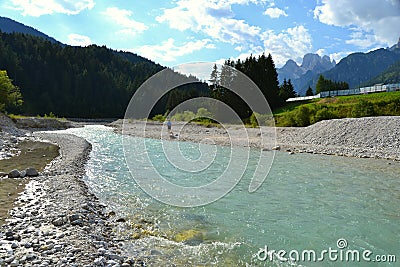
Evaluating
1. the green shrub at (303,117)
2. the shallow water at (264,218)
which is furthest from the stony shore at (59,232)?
the green shrub at (303,117)

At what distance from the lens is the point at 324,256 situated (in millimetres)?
6926

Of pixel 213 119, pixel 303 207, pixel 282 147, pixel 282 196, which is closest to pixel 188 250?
pixel 303 207

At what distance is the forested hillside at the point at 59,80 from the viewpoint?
338ft

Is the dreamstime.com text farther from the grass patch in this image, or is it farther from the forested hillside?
the forested hillside

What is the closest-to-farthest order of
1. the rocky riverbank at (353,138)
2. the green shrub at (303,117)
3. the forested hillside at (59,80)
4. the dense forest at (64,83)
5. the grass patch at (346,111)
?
the rocky riverbank at (353,138) → the grass patch at (346,111) → the green shrub at (303,117) → the dense forest at (64,83) → the forested hillside at (59,80)

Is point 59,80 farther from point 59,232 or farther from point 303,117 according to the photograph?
point 59,232

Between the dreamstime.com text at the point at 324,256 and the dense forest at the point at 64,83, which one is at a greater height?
the dense forest at the point at 64,83

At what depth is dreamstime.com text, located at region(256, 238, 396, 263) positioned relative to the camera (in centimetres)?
675

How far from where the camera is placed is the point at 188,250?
6.98m

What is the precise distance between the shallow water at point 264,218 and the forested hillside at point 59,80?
9684 cm

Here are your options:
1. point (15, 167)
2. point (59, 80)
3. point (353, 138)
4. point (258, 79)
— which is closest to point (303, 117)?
point (353, 138)

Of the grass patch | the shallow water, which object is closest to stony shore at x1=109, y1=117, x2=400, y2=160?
the grass patch

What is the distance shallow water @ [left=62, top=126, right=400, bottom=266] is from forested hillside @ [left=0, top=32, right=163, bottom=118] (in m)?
96.8

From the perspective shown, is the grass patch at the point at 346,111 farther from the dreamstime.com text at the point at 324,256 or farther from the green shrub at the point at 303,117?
Result: the dreamstime.com text at the point at 324,256
